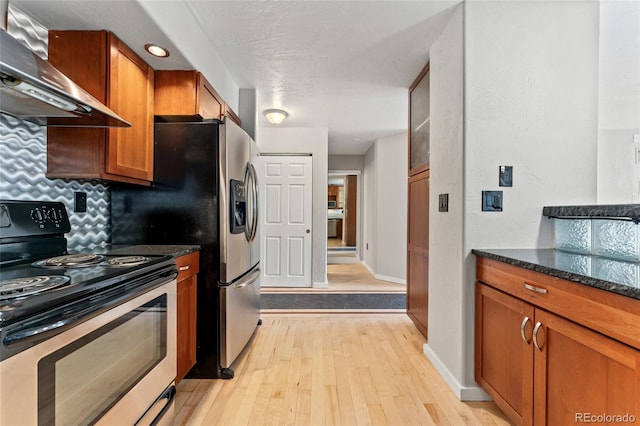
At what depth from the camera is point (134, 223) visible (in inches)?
79.3

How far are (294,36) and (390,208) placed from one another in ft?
10.9

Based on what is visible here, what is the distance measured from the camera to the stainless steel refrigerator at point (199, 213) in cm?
200

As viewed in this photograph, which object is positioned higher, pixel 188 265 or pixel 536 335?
pixel 188 265

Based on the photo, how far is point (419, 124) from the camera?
113 inches

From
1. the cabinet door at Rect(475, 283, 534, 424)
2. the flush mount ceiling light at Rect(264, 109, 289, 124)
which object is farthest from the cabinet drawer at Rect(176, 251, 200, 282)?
the flush mount ceiling light at Rect(264, 109, 289, 124)

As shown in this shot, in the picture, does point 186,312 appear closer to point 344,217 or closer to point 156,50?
point 156,50

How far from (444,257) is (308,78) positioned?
2025 millimetres

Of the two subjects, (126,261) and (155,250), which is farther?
(155,250)

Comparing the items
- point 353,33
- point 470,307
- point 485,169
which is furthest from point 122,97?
point 470,307

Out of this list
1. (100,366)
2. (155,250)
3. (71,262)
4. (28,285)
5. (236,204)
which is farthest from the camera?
(236,204)

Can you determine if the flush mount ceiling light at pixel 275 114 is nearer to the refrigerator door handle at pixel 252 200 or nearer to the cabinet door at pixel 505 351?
the refrigerator door handle at pixel 252 200

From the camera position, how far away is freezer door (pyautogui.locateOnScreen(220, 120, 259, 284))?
2006 millimetres

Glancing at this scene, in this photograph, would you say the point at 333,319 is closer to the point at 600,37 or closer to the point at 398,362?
the point at 398,362

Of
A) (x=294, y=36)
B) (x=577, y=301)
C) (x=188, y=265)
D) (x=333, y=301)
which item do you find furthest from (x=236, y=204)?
(x=333, y=301)
